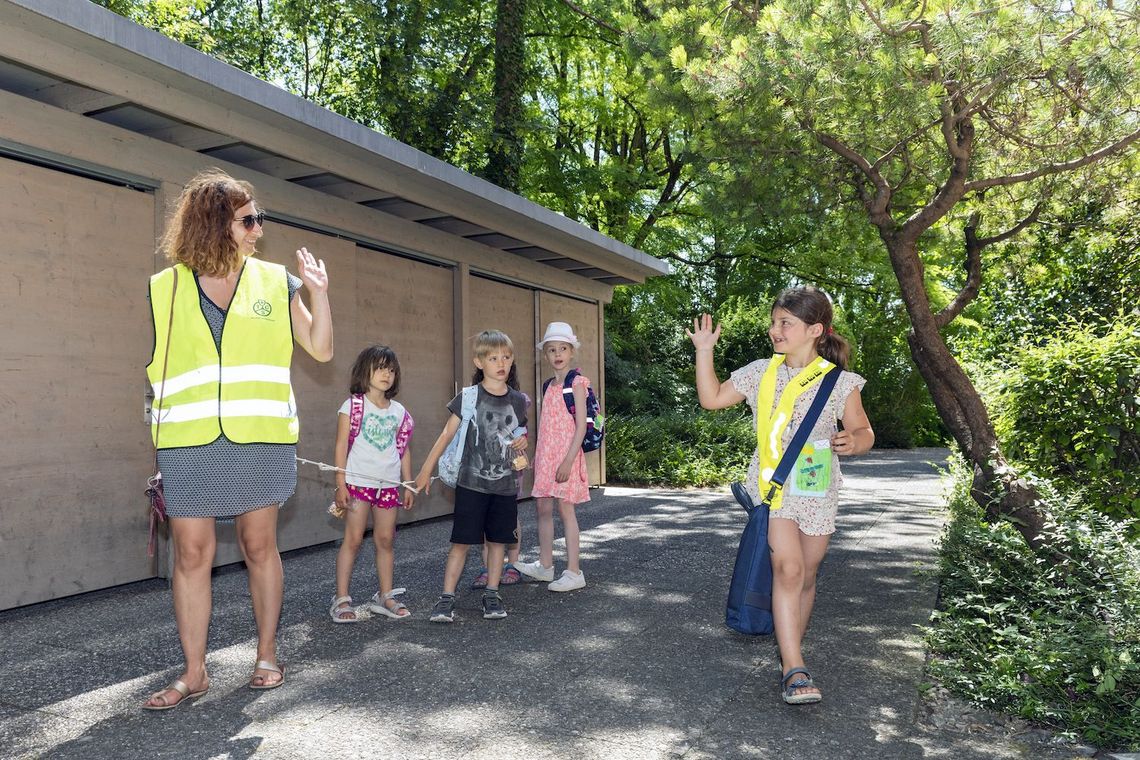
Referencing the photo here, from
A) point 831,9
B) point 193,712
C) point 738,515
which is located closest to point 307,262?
point 193,712

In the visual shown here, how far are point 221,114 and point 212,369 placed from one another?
3077mm

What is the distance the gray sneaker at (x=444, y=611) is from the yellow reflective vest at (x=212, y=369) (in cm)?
170

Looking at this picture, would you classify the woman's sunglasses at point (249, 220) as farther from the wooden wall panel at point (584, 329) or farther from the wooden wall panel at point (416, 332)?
the wooden wall panel at point (584, 329)

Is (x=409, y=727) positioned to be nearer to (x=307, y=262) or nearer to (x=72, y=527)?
(x=307, y=262)

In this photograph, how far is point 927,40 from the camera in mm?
5230

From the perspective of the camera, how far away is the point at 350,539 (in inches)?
191

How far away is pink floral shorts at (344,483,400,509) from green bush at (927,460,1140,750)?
2.80 meters

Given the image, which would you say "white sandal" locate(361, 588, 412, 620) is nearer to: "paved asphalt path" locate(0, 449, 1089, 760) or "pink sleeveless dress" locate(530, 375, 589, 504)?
"paved asphalt path" locate(0, 449, 1089, 760)

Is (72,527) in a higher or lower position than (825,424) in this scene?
lower

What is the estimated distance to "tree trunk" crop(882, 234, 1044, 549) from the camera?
230 inches

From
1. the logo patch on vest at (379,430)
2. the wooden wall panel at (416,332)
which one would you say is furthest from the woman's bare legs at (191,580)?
the wooden wall panel at (416,332)

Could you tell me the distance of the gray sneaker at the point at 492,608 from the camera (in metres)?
4.88

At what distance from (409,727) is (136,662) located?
5.31 ft

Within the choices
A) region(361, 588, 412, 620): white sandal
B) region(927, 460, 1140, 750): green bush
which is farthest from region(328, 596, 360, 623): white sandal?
region(927, 460, 1140, 750): green bush
